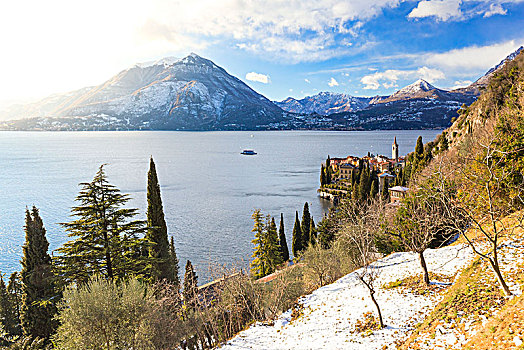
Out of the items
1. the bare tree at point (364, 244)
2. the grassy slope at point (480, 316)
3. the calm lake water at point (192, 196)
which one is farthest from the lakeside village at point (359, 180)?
the grassy slope at point (480, 316)

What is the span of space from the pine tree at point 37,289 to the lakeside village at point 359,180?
147 ft

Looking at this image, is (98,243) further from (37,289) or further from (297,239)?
(297,239)

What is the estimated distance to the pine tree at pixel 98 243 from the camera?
17672mm

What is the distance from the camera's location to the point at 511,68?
47469mm

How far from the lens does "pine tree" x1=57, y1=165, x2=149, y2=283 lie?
58.0 feet

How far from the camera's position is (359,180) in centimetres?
6438

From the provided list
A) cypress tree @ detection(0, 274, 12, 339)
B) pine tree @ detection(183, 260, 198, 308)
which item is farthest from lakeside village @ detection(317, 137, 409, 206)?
cypress tree @ detection(0, 274, 12, 339)

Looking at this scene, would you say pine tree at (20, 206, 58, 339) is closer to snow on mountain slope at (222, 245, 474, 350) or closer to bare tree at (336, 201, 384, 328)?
snow on mountain slope at (222, 245, 474, 350)

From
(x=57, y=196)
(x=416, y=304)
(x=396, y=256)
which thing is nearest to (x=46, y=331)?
(x=416, y=304)

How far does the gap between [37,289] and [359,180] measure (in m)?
57.4

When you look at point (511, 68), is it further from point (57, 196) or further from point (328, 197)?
point (57, 196)

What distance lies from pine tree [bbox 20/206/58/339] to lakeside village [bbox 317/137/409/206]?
147ft

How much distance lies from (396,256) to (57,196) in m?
68.4

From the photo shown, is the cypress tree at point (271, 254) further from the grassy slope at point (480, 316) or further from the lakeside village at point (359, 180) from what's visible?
the lakeside village at point (359, 180)
